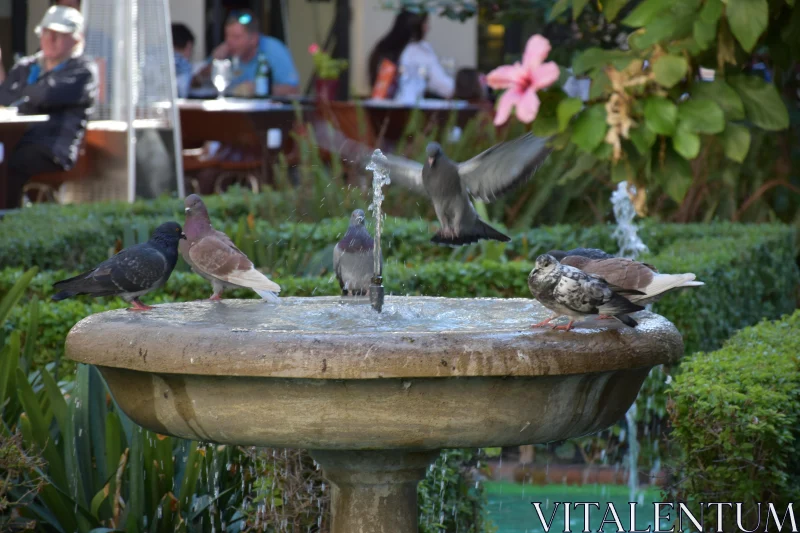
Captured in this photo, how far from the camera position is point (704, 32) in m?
2.01

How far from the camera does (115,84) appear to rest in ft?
30.7

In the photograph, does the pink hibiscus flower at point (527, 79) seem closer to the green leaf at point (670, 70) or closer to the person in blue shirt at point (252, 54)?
the green leaf at point (670, 70)

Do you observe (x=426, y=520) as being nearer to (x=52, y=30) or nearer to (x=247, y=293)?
(x=247, y=293)

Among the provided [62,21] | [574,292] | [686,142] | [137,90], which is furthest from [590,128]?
[62,21]

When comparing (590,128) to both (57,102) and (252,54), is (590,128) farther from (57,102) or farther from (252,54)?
(252,54)

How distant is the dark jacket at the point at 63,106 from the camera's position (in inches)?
351

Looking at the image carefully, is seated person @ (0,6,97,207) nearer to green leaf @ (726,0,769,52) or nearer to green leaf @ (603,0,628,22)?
green leaf @ (603,0,628,22)

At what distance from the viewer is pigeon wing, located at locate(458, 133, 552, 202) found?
11.3 feet

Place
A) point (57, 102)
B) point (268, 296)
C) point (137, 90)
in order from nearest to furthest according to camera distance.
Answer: point (268, 296) → point (57, 102) → point (137, 90)

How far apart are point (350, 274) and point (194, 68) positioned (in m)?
10.1

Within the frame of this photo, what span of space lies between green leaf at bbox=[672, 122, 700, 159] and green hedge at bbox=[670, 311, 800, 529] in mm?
1479

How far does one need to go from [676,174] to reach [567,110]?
0.24 meters

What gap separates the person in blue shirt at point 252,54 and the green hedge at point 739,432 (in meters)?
8.95

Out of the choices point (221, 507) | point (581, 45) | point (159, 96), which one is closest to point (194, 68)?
point (159, 96)
